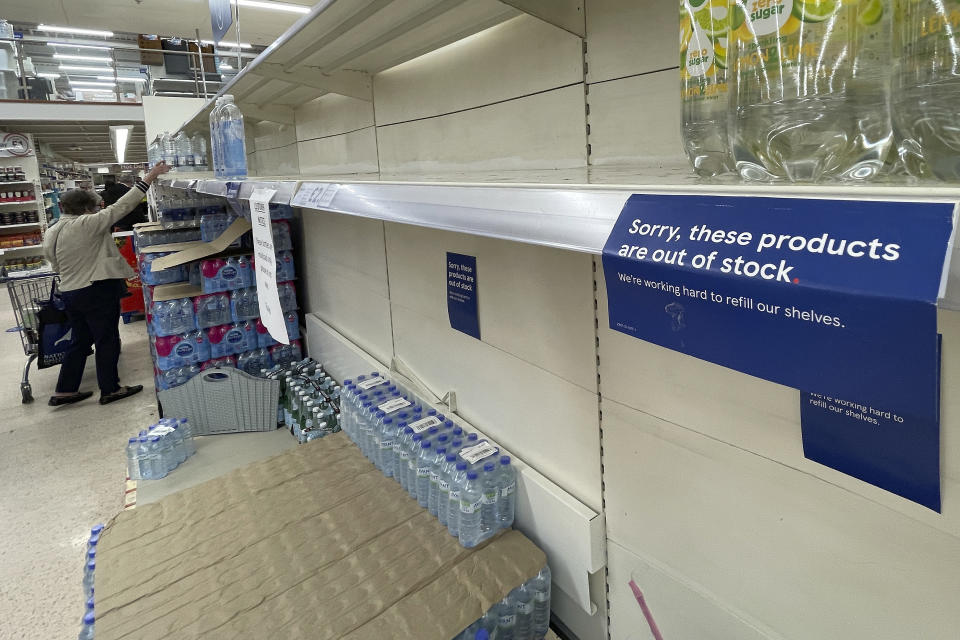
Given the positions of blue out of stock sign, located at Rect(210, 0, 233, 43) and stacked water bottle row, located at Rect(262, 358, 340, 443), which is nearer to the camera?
stacked water bottle row, located at Rect(262, 358, 340, 443)

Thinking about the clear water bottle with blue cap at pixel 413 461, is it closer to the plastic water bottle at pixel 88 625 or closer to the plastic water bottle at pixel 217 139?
the plastic water bottle at pixel 88 625

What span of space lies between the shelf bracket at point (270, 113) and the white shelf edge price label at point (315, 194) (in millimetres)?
1834

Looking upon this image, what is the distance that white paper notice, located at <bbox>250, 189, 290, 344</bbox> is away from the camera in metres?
1.71

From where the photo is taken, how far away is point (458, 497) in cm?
183

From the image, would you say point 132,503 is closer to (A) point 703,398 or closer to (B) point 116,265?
(A) point 703,398

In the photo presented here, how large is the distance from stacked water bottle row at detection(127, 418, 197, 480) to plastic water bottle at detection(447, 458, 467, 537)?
Answer: 5.55 feet

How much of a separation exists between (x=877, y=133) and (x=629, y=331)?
32 cm

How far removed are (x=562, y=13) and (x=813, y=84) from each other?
2.61 ft

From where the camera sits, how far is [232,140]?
301 cm

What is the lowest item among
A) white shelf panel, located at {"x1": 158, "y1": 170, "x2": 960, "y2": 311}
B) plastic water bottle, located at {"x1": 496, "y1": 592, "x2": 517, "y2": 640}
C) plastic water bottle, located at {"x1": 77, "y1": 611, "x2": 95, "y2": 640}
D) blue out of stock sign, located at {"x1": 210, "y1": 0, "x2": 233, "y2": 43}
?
plastic water bottle, located at {"x1": 496, "y1": 592, "x2": 517, "y2": 640}

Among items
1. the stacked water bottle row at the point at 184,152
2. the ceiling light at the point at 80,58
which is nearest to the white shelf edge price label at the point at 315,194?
the stacked water bottle row at the point at 184,152

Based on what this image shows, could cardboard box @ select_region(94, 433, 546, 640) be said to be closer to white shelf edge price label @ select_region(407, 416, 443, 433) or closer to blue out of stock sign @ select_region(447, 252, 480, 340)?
white shelf edge price label @ select_region(407, 416, 443, 433)

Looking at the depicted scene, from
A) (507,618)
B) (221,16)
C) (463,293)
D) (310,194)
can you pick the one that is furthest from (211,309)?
(507,618)

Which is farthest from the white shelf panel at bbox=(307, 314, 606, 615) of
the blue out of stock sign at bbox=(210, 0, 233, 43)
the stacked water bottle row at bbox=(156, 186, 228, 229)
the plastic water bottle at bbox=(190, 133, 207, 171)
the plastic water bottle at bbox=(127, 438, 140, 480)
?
the plastic water bottle at bbox=(190, 133, 207, 171)
